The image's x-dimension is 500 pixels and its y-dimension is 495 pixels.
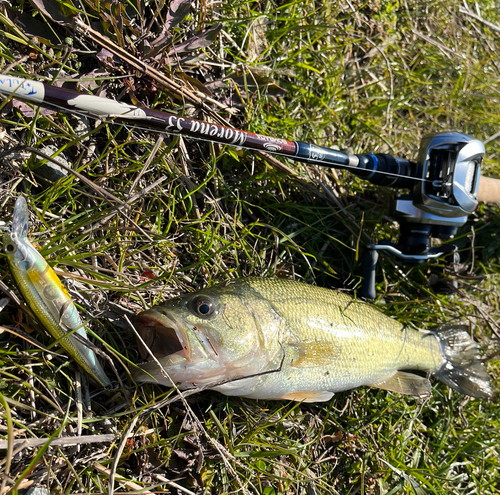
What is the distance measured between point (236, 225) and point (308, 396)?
1306 millimetres

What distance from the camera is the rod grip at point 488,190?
3.73 metres

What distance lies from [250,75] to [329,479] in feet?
10.2

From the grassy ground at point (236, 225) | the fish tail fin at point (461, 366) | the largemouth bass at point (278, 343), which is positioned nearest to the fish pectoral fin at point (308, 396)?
the largemouth bass at point (278, 343)

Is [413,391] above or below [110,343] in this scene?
below

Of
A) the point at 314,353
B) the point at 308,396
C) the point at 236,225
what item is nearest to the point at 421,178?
the point at 236,225

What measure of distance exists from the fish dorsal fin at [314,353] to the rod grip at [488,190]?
1923mm

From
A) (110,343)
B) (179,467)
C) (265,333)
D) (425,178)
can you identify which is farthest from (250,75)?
(179,467)

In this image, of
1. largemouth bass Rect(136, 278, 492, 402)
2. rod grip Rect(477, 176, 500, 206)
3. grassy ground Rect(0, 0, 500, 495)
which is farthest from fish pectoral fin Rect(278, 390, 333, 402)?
rod grip Rect(477, 176, 500, 206)

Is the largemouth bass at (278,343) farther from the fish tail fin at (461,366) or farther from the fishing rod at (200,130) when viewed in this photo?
the fishing rod at (200,130)

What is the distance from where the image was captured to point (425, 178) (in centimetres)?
329

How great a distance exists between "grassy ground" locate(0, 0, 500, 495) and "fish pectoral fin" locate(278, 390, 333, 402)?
0.19m

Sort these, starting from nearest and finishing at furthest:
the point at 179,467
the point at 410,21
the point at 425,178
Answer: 1. the point at 179,467
2. the point at 425,178
3. the point at 410,21

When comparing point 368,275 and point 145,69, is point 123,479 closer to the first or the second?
point 368,275

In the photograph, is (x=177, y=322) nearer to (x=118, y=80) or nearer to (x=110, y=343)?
(x=110, y=343)
